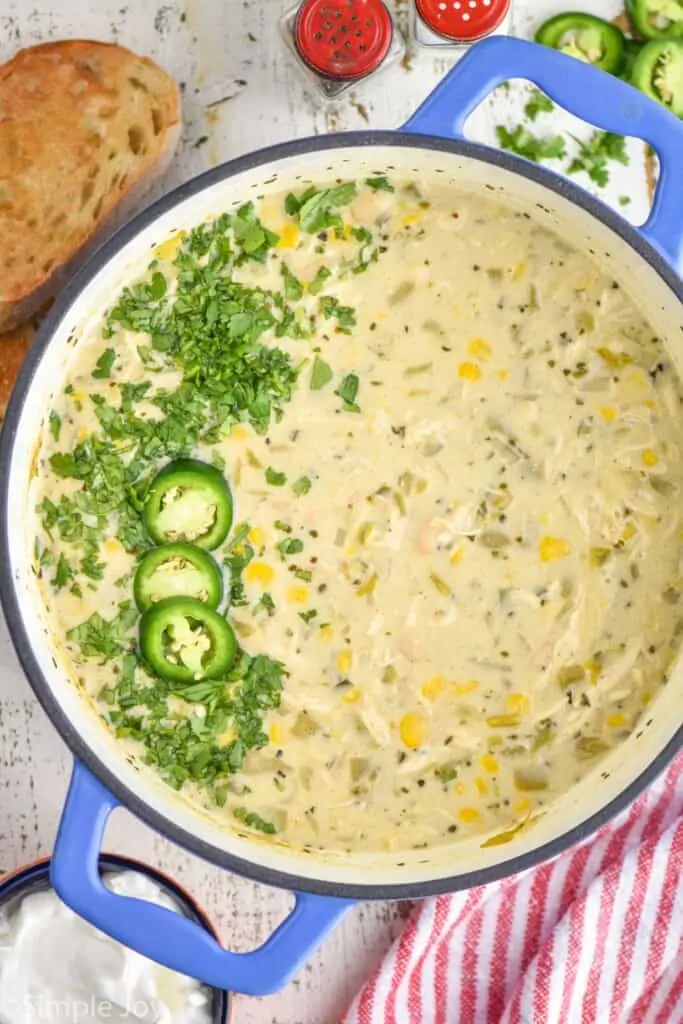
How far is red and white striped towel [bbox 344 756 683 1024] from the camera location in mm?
2242

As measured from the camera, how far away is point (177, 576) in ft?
6.71

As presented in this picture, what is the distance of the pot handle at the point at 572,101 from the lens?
1.83m

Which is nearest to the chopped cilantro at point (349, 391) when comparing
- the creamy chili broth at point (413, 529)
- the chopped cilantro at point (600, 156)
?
the creamy chili broth at point (413, 529)

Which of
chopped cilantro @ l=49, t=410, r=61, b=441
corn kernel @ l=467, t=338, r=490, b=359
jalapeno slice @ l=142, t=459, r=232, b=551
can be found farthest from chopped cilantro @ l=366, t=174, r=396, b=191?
chopped cilantro @ l=49, t=410, r=61, b=441

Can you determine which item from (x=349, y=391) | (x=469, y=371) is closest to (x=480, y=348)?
(x=469, y=371)

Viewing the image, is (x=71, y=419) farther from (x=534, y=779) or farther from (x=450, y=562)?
(x=534, y=779)

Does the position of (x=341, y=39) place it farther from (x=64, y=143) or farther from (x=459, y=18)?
(x=64, y=143)

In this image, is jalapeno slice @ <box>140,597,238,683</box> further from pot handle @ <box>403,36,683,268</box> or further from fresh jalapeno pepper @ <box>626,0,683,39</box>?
fresh jalapeno pepper @ <box>626,0,683,39</box>

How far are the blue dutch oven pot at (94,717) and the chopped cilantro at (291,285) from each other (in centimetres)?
13

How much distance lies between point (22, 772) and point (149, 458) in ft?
2.14

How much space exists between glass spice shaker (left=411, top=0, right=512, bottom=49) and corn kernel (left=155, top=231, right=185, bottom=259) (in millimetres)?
575

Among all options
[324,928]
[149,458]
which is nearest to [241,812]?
[324,928]

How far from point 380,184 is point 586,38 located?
1.81 ft

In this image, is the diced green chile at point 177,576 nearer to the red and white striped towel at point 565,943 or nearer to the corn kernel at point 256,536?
the corn kernel at point 256,536
